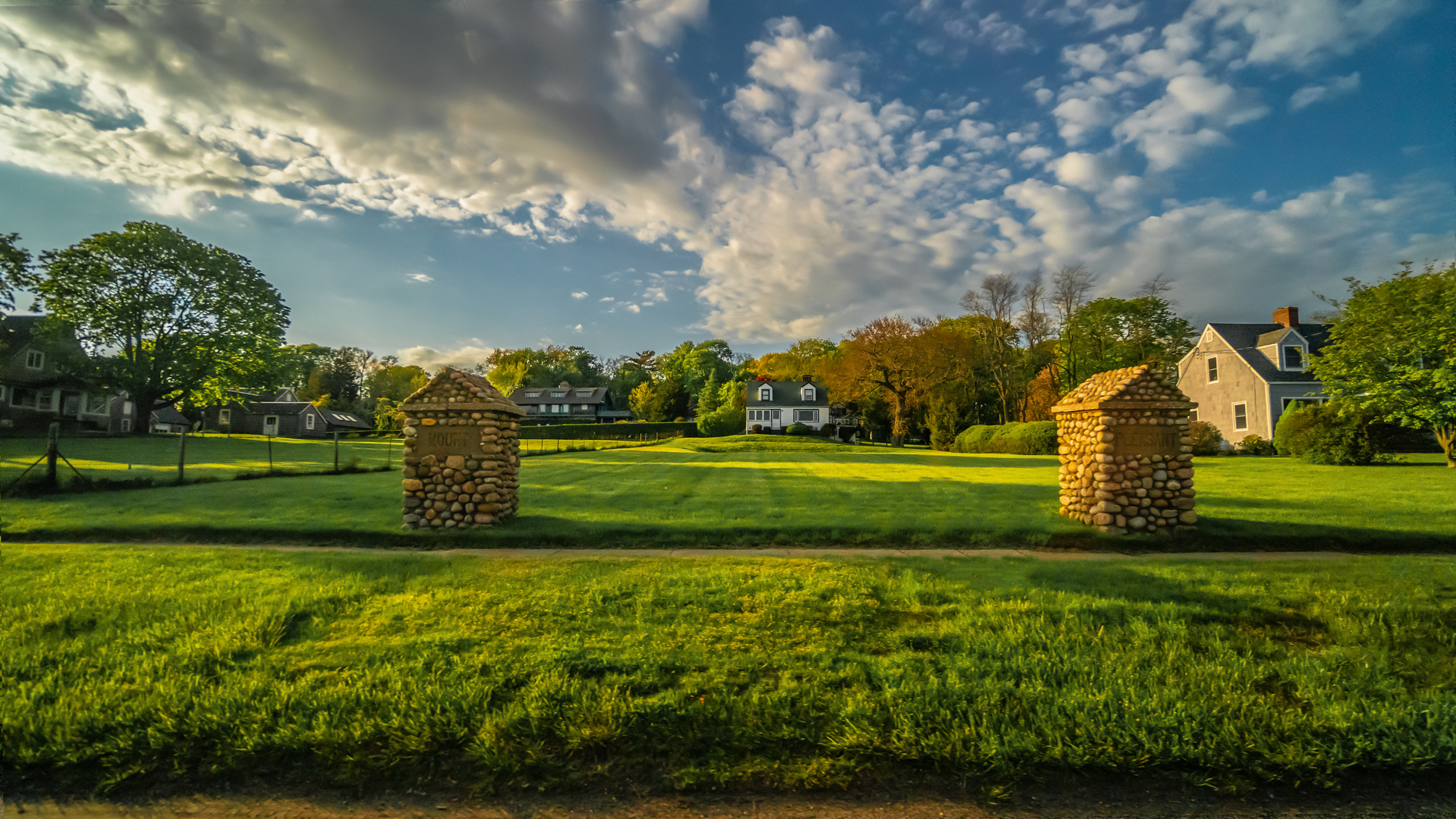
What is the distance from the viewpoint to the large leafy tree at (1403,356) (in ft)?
54.6

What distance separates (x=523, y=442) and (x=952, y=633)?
33014 millimetres

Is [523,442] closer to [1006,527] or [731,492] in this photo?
[731,492]

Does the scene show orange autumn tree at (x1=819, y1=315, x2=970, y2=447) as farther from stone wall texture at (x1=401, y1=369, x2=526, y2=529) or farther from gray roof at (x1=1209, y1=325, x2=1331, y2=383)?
stone wall texture at (x1=401, y1=369, x2=526, y2=529)

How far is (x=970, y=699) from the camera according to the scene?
324cm

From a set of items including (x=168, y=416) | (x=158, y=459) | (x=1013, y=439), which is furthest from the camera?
(x=168, y=416)

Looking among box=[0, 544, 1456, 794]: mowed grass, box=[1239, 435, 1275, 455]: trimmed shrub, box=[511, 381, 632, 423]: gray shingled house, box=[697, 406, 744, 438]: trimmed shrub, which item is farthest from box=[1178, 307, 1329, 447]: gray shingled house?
box=[511, 381, 632, 423]: gray shingled house

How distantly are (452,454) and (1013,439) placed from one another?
28673 millimetres

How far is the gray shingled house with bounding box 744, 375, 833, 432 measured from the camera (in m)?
62.2

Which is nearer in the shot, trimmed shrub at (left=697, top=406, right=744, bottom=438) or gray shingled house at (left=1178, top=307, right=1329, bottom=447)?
gray shingled house at (left=1178, top=307, right=1329, bottom=447)

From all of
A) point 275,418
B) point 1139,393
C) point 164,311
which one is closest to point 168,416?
point 275,418

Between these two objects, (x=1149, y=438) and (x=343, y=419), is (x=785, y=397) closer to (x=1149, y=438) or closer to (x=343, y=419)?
(x=343, y=419)

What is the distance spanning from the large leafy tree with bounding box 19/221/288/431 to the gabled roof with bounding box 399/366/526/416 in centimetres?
2085

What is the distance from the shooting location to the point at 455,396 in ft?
28.1

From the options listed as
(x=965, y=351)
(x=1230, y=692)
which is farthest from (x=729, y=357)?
(x=1230, y=692)
